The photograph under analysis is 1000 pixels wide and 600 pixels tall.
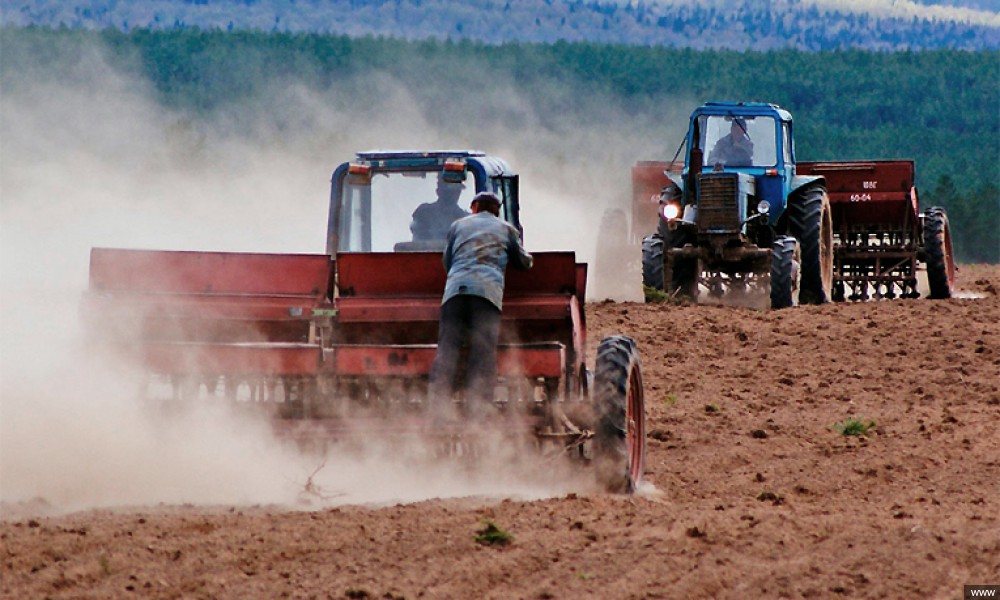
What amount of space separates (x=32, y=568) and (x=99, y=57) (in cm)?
13548

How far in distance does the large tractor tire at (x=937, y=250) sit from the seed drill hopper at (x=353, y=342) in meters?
13.0

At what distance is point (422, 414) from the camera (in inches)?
369

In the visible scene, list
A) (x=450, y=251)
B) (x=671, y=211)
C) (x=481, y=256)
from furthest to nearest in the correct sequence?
(x=671, y=211) < (x=450, y=251) < (x=481, y=256)

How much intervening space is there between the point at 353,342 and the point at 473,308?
39.3 inches

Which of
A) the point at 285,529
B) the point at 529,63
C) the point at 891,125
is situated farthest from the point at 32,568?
the point at 891,125

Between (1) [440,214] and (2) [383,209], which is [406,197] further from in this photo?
(1) [440,214]

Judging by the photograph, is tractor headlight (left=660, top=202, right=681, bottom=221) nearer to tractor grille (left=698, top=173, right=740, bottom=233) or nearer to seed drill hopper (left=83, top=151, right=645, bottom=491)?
tractor grille (left=698, top=173, right=740, bottom=233)

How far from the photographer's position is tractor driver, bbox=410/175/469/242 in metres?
11.5

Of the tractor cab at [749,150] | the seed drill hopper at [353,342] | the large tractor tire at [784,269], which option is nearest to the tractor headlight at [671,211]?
the tractor cab at [749,150]

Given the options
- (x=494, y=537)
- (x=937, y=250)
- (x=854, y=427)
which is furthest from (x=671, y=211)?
(x=494, y=537)

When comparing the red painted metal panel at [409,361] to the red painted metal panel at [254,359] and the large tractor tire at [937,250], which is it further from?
the large tractor tire at [937,250]

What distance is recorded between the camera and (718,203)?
1983 cm

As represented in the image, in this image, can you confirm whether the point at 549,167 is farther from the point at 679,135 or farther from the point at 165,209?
the point at 165,209

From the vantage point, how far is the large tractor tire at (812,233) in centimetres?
2062
